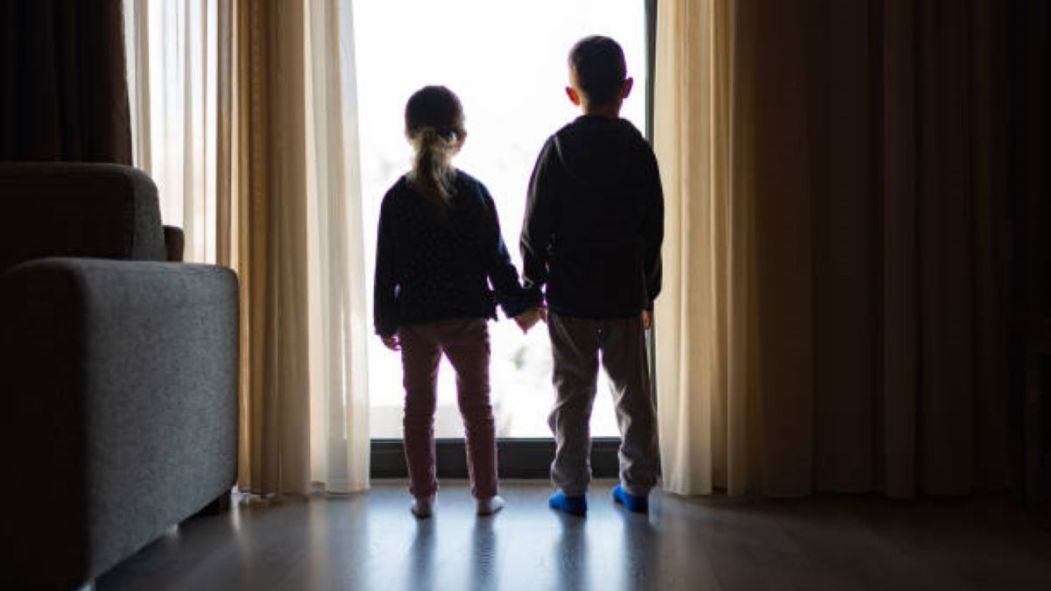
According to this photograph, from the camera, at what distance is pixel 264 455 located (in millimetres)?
2578

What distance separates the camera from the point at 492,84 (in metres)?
2.83

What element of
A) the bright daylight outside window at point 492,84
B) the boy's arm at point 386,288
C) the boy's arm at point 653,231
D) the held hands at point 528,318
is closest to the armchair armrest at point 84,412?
the boy's arm at point 386,288

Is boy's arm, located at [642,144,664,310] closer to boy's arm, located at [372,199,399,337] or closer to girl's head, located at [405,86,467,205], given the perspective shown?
girl's head, located at [405,86,467,205]

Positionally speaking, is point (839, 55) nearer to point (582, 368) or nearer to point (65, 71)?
point (582, 368)

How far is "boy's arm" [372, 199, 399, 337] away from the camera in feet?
7.88

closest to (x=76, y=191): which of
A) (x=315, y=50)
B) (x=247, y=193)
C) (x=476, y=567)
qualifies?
(x=247, y=193)

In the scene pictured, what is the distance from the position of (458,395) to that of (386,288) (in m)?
0.32

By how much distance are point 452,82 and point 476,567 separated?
1462 mm

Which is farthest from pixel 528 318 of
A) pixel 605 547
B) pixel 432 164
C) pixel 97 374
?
pixel 97 374

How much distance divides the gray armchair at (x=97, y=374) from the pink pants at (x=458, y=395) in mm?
446

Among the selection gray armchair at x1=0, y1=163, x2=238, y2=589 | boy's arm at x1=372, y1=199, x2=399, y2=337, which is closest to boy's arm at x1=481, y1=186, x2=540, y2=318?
boy's arm at x1=372, y1=199, x2=399, y2=337

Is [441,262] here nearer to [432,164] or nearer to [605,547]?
[432,164]

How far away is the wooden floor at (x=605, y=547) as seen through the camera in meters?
1.86

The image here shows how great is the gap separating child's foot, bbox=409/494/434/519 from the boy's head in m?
1.05
